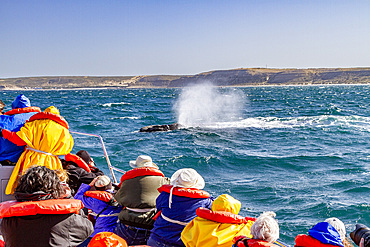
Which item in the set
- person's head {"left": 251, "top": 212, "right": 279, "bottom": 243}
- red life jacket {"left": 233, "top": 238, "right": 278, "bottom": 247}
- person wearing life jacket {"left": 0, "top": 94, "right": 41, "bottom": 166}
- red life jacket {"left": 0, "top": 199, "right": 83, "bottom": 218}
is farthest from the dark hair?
person wearing life jacket {"left": 0, "top": 94, "right": 41, "bottom": 166}

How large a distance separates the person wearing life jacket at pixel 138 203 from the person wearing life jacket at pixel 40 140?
134 centimetres

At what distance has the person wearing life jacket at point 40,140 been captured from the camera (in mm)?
5453

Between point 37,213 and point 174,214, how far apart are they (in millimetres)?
1715

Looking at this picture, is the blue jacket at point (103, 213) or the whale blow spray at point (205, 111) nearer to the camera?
the blue jacket at point (103, 213)

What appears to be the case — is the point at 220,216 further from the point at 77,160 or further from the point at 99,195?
the point at 77,160

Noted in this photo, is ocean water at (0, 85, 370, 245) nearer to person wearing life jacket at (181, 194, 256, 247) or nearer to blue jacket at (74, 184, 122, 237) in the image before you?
blue jacket at (74, 184, 122, 237)

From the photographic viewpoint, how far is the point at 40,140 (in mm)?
5508

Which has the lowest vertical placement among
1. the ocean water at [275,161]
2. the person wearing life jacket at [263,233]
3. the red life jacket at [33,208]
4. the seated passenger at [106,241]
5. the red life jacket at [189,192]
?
the ocean water at [275,161]

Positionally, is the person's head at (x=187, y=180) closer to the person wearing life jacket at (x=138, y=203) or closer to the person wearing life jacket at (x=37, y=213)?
the person wearing life jacket at (x=138, y=203)

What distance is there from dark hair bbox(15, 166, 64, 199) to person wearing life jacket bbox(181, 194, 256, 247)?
1.49 m

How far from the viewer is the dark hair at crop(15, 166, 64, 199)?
3258mm

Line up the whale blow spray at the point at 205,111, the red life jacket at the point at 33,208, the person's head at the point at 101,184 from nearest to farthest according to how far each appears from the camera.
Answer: the red life jacket at the point at 33,208
the person's head at the point at 101,184
the whale blow spray at the point at 205,111

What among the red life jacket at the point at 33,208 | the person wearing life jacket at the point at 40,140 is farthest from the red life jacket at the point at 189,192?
the person wearing life jacket at the point at 40,140

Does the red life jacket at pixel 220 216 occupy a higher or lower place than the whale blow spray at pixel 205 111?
higher
